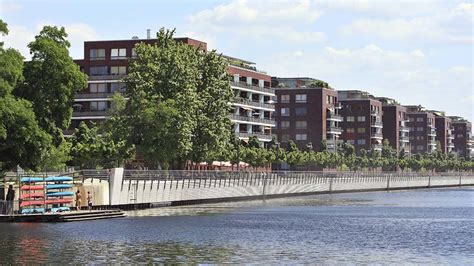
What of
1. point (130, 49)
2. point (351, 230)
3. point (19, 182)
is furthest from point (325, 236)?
point (130, 49)

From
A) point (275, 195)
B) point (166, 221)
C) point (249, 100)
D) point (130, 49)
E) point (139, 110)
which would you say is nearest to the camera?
point (166, 221)

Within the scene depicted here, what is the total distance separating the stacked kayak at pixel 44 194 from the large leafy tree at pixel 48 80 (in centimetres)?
684

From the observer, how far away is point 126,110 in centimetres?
10575

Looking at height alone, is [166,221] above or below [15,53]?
below

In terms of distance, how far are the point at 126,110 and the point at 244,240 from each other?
162ft

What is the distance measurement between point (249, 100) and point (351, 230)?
4434 inches

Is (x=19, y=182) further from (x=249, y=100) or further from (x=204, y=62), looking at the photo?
(x=249, y=100)

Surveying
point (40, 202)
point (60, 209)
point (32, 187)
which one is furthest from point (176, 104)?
point (32, 187)

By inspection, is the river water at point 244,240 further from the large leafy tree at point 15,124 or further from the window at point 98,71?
the window at point 98,71

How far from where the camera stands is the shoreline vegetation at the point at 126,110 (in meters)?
72.2

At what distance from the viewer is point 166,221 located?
76875mm

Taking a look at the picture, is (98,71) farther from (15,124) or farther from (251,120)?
(15,124)

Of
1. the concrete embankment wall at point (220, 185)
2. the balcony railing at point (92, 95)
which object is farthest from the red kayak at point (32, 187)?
the balcony railing at point (92, 95)

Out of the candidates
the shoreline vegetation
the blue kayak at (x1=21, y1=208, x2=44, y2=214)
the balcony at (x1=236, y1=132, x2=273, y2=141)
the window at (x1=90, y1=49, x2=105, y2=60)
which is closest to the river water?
the blue kayak at (x1=21, y1=208, x2=44, y2=214)
